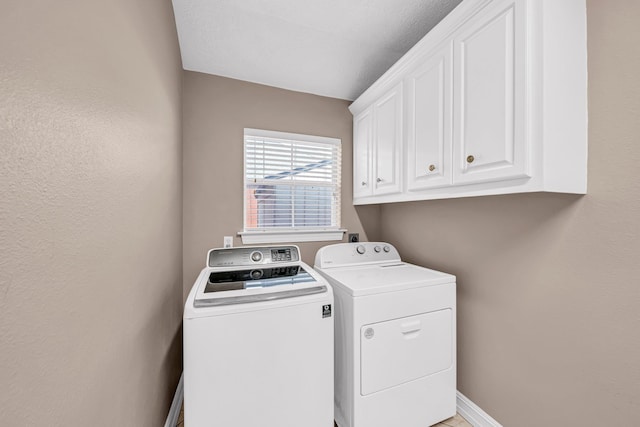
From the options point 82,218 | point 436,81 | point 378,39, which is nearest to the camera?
point 82,218

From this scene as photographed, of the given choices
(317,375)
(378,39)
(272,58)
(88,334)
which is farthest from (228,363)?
(378,39)

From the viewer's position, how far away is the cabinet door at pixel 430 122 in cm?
137

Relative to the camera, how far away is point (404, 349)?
57.7 inches

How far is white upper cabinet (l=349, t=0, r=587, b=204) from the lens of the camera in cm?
99

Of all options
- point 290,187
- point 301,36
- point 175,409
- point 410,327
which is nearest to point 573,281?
point 410,327

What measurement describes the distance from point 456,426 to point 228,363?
153cm

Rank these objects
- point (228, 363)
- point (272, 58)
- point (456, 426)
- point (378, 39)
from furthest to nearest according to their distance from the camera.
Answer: point (272, 58)
point (378, 39)
point (456, 426)
point (228, 363)

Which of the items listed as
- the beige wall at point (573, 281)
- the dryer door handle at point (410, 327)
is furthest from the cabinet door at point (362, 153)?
the dryer door handle at point (410, 327)

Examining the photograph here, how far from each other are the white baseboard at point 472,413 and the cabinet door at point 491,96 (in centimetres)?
147

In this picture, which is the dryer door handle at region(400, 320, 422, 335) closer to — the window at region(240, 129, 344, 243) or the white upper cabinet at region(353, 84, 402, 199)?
the white upper cabinet at region(353, 84, 402, 199)

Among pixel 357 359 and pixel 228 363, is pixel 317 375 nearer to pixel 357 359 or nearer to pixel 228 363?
pixel 357 359

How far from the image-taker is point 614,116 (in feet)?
3.32

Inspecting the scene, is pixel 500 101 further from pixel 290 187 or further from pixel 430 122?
pixel 290 187

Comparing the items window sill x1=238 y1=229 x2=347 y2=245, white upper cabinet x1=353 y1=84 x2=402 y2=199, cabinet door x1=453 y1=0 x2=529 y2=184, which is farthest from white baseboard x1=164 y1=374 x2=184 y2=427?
cabinet door x1=453 y1=0 x2=529 y2=184
